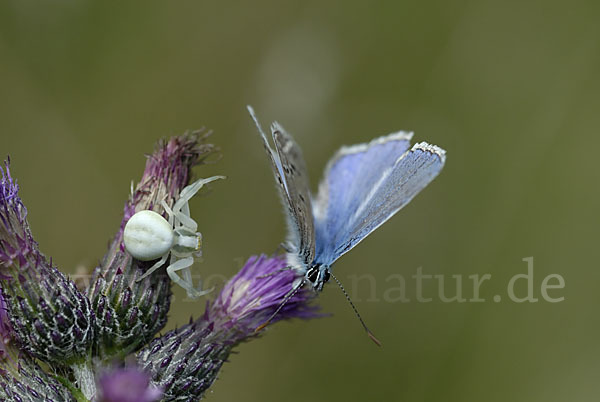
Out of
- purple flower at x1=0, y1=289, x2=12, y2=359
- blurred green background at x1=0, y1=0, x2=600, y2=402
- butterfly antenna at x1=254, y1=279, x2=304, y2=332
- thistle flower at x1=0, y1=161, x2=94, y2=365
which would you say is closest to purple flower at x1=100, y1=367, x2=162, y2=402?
thistle flower at x1=0, y1=161, x2=94, y2=365

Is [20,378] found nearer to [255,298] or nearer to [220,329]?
[220,329]

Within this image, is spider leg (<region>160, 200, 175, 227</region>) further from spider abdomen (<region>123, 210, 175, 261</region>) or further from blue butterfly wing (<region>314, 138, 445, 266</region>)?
blue butterfly wing (<region>314, 138, 445, 266</region>)

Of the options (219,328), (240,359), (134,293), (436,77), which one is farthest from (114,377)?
(436,77)

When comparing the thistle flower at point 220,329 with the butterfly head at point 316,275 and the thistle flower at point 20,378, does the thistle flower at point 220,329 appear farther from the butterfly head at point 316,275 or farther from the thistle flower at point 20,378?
the thistle flower at point 20,378

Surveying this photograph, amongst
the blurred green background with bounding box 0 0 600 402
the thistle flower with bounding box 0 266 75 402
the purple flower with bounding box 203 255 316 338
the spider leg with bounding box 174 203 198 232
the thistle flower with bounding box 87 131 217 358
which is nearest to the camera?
the thistle flower with bounding box 0 266 75 402

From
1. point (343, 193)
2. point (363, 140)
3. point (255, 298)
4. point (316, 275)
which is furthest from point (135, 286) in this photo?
point (363, 140)

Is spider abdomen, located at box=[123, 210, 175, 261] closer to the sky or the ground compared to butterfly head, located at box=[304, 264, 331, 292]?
closer to the sky
